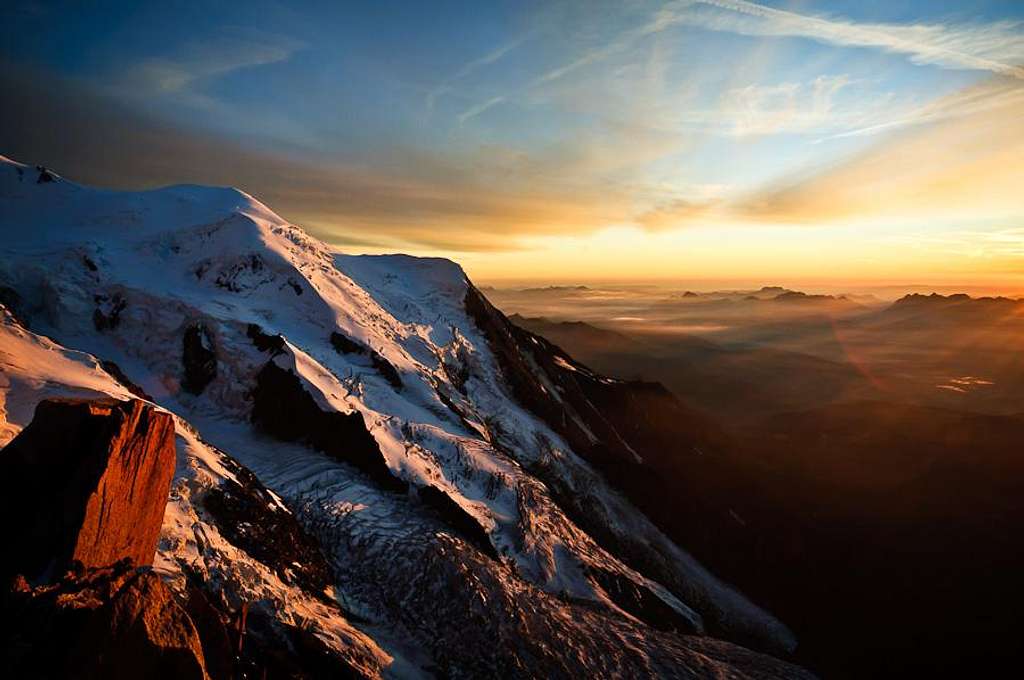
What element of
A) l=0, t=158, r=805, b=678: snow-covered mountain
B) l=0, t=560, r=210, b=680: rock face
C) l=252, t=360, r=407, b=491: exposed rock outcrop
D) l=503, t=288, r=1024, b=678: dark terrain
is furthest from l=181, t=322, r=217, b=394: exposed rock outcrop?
l=503, t=288, r=1024, b=678: dark terrain

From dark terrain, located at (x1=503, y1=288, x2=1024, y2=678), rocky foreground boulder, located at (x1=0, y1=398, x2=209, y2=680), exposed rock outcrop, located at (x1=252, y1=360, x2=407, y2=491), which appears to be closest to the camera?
rocky foreground boulder, located at (x1=0, y1=398, x2=209, y2=680)

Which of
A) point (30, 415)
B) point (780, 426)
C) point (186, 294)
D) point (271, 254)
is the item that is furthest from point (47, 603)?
point (780, 426)

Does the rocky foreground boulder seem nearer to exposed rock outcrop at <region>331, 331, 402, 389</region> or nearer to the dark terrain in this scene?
exposed rock outcrop at <region>331, 331, 402, 389</region>

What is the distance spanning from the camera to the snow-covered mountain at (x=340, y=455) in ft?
58.4

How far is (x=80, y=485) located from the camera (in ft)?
31.9

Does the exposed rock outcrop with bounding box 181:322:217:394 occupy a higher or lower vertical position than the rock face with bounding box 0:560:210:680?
higher

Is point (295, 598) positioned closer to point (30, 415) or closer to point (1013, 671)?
point (30, 415)

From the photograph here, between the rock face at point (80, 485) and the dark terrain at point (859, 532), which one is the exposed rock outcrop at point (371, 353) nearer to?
the rock face at point (80, 485)

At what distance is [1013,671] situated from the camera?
4316cm

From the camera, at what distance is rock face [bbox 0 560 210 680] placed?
7.19 m

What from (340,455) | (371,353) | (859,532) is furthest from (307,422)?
(859,532)

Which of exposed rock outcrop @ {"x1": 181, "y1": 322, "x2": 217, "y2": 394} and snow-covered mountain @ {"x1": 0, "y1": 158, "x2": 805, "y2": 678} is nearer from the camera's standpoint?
snow-covered mountain @ {"x1": 0, "y1": 158, "x2": 805, "y2": 678}

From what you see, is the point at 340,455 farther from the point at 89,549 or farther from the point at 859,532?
the point at 859,532

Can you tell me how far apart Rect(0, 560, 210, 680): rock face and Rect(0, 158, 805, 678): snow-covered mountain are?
5896mm
